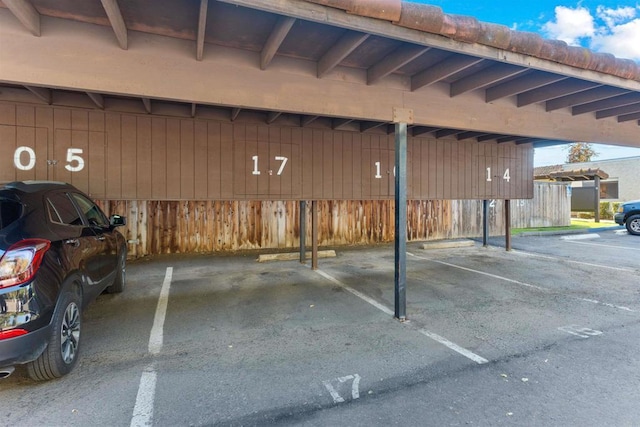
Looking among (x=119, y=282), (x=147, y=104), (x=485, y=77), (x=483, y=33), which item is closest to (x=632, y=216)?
(x=485, y=77)

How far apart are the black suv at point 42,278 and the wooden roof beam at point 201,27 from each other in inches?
77.1

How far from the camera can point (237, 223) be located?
9.66 metres

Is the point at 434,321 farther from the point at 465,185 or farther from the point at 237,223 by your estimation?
the point at 237,223

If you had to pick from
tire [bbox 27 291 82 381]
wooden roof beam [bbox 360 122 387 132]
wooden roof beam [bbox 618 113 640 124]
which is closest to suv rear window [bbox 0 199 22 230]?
tire [bbox 27 291 82 381]

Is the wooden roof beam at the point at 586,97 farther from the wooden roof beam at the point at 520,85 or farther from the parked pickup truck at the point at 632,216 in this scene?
the parked pickup truck at the point at 632,216

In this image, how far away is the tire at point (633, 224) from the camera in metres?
12.5

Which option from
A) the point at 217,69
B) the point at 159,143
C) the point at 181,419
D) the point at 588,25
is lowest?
the point at 181,419

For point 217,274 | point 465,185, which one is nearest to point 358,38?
point 217,274

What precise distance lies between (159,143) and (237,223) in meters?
4.52

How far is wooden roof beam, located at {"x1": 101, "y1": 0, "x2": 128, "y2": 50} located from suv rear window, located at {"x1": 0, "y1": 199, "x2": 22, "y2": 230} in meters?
1.63

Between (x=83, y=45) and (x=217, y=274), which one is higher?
(x=83, y=45)

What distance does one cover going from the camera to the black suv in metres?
2.25

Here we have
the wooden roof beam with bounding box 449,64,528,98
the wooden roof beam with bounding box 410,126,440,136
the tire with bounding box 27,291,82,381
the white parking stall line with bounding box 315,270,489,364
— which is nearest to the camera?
the tire with bounding box 27,291,82,381

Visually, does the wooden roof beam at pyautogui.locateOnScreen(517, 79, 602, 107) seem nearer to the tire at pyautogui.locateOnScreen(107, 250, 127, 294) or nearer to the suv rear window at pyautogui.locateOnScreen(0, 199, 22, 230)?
the suv rear window at pyautogui.locateOnScreen(0, 199, 22, 230)
